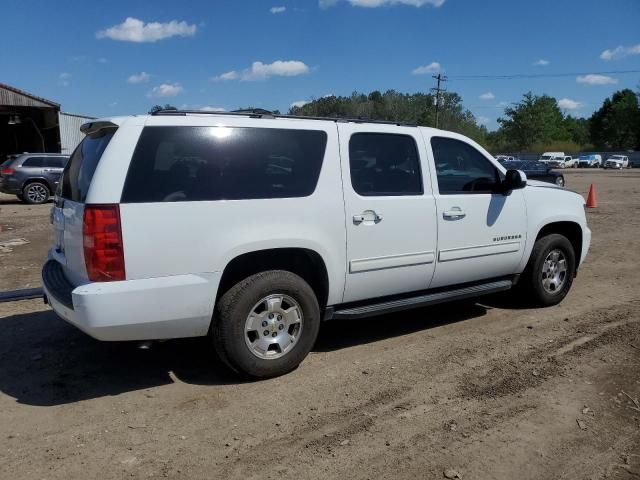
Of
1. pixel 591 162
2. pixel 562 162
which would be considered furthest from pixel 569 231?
pixel 591 162

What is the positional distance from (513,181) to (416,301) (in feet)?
5.07

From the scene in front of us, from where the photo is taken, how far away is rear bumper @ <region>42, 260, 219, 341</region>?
3.52 m

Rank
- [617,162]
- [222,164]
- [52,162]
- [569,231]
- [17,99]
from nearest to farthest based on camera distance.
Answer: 1. [222,164]
2. [569,231]
3. [52,162]
4. [17,99]
5. [617,162]

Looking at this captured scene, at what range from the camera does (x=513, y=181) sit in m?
5.35

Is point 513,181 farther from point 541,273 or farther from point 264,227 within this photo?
point 264,227

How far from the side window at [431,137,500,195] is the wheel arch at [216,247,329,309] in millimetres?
1407

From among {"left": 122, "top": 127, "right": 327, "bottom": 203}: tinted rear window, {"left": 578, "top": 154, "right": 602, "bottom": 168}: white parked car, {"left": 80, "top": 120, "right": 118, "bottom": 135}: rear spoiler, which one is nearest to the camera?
{"left": 122, "top": 127, "right": 327, "bottom": 203}: tinted rear window

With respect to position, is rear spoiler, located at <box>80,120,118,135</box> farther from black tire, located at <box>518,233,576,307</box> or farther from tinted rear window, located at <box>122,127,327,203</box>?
black tire, located at <box>518,233,576,307</box>

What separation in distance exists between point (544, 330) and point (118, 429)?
3.89 meters

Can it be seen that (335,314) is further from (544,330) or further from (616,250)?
(616,250)

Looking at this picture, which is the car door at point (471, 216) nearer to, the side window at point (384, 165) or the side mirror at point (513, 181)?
the side mirror at point (513, 181)

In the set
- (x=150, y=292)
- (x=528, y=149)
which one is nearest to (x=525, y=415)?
(x=150, y=292)

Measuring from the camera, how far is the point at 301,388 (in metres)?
4.09

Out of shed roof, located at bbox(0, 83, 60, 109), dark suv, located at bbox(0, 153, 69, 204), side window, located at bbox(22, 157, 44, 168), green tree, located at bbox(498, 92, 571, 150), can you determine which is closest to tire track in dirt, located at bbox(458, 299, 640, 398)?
dark suv, located at bbox(0, 153, 69, 204)
